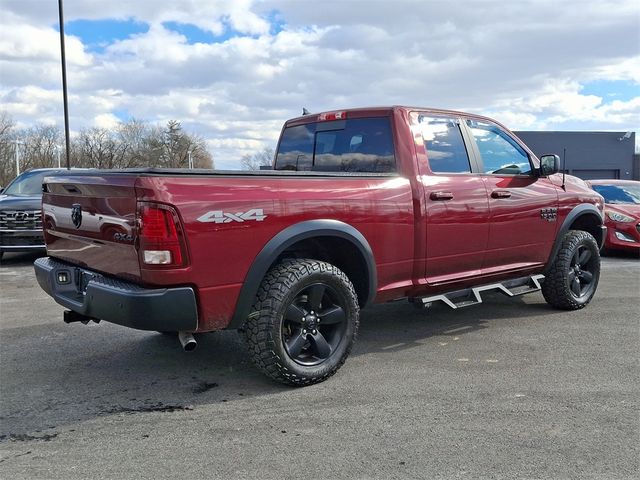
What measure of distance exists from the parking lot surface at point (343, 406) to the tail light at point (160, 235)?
98cm

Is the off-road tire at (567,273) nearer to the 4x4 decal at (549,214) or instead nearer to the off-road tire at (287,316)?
the 4x4 decal at (549,214)

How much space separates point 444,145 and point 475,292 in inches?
52.1

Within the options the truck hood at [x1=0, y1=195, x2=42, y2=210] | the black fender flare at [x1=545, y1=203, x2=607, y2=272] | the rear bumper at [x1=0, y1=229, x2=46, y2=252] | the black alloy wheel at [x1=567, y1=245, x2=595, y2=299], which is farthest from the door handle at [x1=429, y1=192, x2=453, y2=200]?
the rear bumper at [x1=0, y1=229, x2=46, y2=252]

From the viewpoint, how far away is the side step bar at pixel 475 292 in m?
4.71

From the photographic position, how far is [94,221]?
3.65 meters

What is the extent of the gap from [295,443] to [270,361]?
701 millimetres

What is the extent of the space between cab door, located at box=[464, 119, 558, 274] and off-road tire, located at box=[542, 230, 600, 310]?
28 centimetres

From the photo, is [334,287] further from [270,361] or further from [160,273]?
[160,273]

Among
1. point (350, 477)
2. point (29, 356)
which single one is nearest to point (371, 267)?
point (350, 477)

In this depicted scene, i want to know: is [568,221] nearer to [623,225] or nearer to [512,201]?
[512,201]

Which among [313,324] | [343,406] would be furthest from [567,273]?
[343,406]

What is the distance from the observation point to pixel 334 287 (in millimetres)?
3965

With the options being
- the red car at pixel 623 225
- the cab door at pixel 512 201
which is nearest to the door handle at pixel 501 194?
the cab door at pixel 512 201

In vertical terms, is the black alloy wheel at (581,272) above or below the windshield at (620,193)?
below
